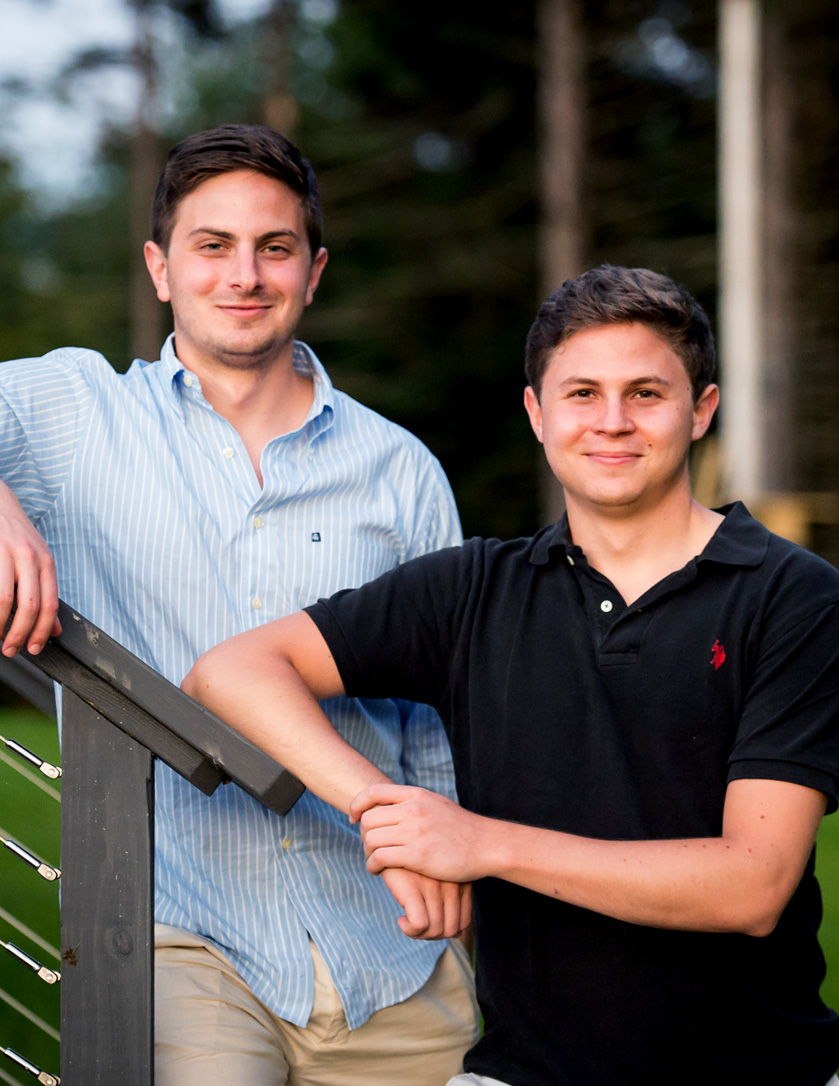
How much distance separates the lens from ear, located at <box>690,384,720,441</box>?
2352 mm

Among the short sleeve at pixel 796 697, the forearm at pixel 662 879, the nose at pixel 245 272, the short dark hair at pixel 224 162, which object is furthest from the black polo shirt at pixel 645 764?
the short dark hair at pixel 224 162

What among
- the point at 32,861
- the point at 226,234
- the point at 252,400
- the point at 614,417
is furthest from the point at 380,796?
the point at 226,234

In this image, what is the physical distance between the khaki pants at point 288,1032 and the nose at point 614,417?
1.11m

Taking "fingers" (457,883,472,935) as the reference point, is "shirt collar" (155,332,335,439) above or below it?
above

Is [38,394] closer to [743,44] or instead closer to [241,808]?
[241,808]

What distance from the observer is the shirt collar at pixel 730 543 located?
6.93 ft

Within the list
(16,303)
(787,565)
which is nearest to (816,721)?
(787,565)

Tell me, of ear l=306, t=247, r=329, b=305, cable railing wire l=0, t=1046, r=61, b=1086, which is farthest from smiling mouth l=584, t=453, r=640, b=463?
cable railing wire l=0, t=1046, r=61, b=1086

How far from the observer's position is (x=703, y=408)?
7.77ft

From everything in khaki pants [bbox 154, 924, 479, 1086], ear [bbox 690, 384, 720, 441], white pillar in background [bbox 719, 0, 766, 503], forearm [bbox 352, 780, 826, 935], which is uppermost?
white pillar in background [bbox 719, 0, 766, 503]

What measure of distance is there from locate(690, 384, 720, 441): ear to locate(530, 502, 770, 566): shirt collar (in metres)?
0.17

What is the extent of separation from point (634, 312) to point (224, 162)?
94cm

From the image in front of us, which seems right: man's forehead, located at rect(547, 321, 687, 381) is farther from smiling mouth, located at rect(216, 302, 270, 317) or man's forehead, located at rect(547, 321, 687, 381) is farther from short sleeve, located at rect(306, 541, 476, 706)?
smiling mouth, located at rect(216, 302, 270, 317)

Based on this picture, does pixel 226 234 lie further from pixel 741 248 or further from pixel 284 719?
pixel 741 248
